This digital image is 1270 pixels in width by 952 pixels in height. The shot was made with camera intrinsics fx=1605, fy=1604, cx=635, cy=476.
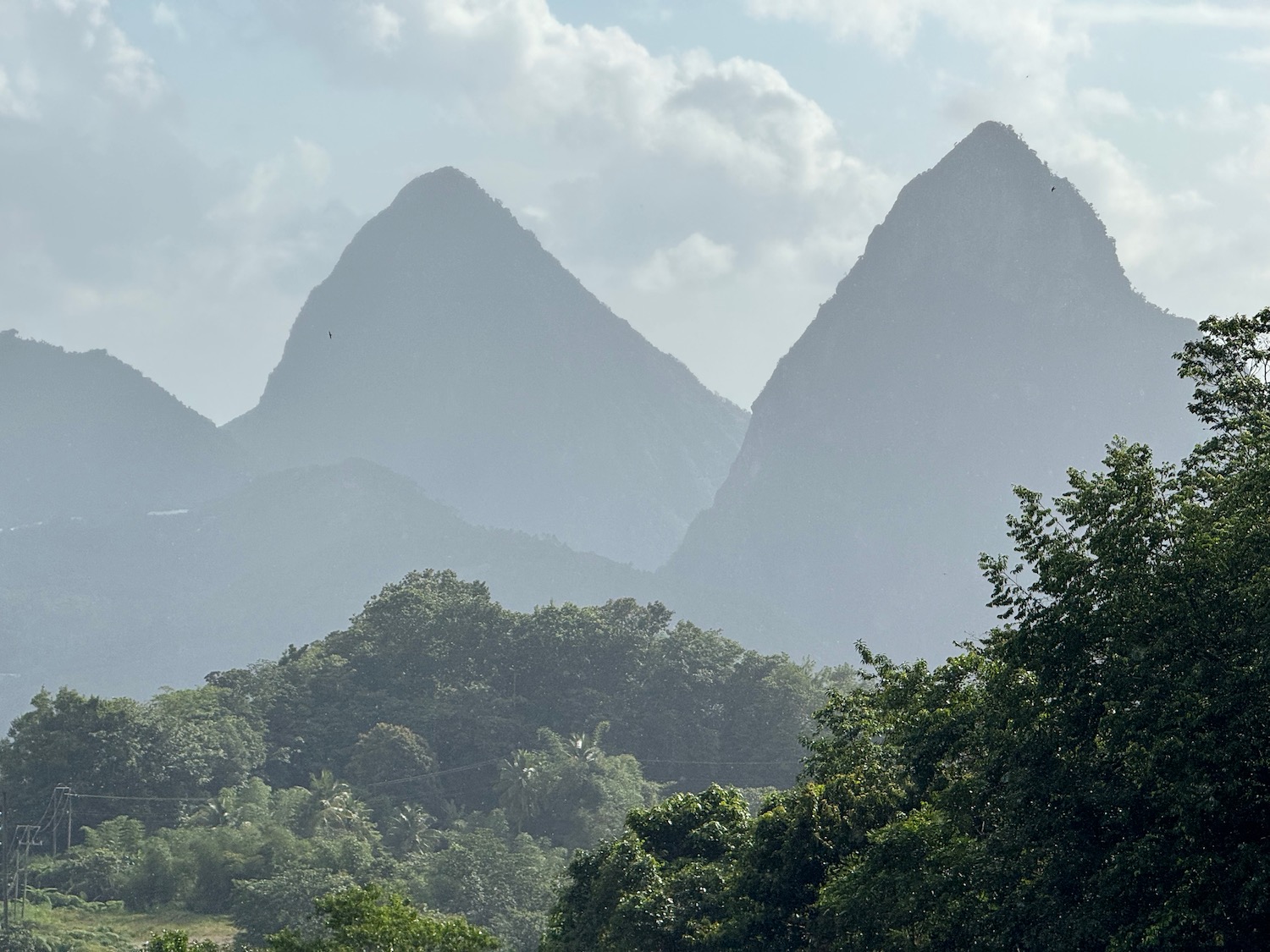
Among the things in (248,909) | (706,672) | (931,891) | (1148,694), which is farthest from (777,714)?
(1148,694)

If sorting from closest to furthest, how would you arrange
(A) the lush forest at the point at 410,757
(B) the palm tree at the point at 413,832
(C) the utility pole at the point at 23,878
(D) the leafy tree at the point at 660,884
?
(D) the leafy tree at the point at 660,884 → (C) the utility pole at the point at 23,878 → (A) the lush forest at the point at 410,757 → (B) the palm tree at the point at 413,832

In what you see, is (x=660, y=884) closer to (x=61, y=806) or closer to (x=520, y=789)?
(x=61, y=806)

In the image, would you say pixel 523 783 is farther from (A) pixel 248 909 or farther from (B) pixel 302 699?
(A) pixel 248 909

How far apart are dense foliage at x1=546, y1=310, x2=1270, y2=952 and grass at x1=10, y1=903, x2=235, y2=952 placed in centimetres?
3263

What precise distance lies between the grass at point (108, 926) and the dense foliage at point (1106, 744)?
32.6m

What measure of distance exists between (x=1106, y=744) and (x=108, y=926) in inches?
1871

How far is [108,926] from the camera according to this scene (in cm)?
5784

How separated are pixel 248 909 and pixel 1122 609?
4654cm

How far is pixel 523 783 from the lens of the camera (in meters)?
80.6

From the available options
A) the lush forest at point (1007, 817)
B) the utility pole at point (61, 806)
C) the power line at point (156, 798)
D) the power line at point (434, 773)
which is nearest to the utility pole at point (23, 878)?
the lush forest at point (1007, 817)

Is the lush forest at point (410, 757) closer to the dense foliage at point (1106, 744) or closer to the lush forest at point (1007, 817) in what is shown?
the lush forest at point (1007, 817)

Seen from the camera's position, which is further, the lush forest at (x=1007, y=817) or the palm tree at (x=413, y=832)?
the palm tree at (x=413, y=832)

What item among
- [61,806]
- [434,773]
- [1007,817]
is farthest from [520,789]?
[1007,817]

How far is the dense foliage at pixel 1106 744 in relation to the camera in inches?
675
